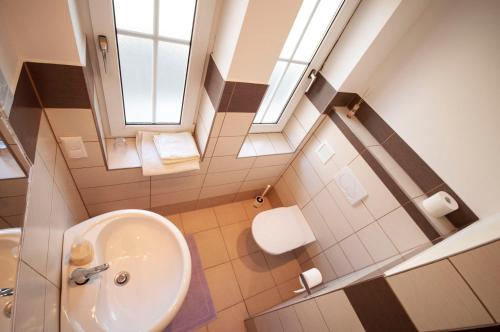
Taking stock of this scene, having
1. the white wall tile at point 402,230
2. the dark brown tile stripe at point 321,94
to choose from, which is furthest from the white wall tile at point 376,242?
the dark brown tile stripe at point 321,94

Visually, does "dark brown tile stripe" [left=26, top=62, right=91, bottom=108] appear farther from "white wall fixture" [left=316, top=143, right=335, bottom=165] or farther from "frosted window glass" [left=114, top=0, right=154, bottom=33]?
"white wall fixture" [left=316, top=143, right=335, bottom=165]

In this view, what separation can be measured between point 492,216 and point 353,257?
0.78 metres

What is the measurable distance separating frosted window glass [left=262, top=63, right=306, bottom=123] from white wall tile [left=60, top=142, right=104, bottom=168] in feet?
4.04

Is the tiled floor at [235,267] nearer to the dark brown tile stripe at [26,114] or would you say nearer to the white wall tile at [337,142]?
the white wall tile at [337,142]

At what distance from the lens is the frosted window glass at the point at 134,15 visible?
95 centimetres

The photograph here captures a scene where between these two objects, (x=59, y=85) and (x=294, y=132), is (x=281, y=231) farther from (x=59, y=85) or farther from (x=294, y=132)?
(x=59, y=85)

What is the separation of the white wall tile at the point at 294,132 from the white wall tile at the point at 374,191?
0.48 meters

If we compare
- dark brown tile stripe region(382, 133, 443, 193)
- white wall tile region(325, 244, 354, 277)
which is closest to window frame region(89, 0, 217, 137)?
dark brown tile stripe region(382, 133, 443, 193)

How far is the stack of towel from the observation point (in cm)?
136

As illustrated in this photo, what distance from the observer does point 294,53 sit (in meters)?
1.47

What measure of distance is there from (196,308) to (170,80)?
1.61 metres

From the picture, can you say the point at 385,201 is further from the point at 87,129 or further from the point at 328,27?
the point at 87,129

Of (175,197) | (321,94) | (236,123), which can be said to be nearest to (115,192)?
(175,197)

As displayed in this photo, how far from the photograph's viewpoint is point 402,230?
1.28 meters
